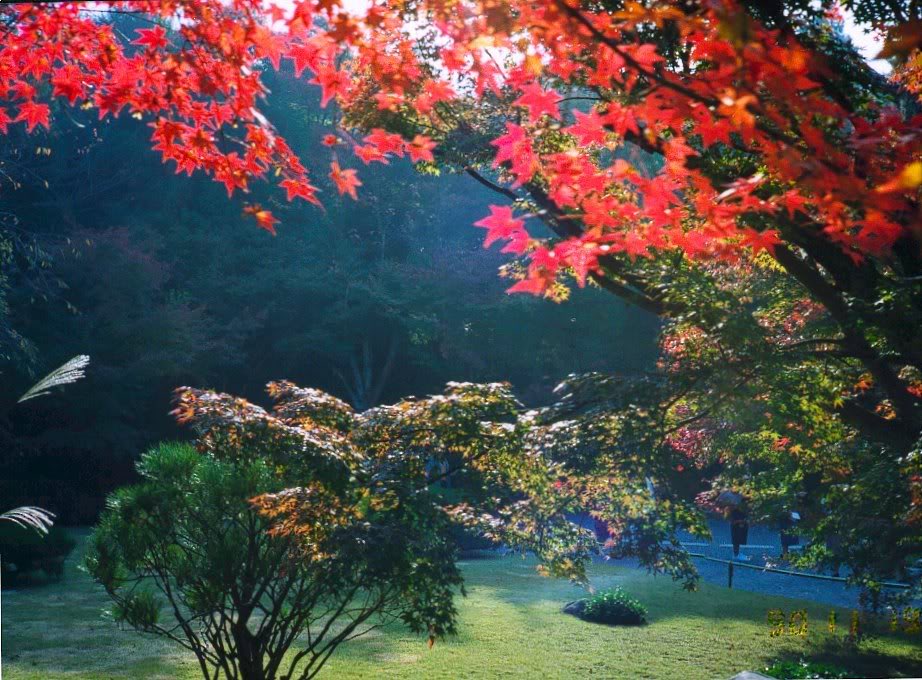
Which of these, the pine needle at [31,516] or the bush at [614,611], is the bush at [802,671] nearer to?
the bush at [614,611]

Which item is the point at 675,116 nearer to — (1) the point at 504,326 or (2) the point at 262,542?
(2) the point at 262,542

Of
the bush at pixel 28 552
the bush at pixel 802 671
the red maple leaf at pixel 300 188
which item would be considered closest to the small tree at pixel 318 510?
the red maple leaf at pixel 300 188

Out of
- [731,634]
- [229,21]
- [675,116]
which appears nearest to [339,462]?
[229,21]

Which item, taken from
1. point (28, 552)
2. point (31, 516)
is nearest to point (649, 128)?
point (31, 516)

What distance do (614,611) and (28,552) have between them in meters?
6.48

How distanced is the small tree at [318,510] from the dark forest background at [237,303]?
28.0 ft

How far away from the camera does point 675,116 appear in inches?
75.1

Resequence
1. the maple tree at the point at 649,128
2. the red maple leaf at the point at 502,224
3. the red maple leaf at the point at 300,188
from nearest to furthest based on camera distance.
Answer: the maple tree at the point at 649,128 → the red maple leaf at the point at 502,224 → the red maple leaf at the point at 300,188

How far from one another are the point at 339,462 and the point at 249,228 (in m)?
12.9

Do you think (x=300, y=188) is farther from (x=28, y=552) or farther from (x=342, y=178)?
(x=28, y=552)

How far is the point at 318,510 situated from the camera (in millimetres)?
3875

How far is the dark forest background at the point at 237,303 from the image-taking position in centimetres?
1280

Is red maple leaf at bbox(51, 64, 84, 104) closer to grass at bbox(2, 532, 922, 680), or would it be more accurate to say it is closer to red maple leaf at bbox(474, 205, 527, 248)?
red maple leaf at bbox(474, 205, 527, 248)

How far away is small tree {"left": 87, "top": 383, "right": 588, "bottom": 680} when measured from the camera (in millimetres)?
3822
